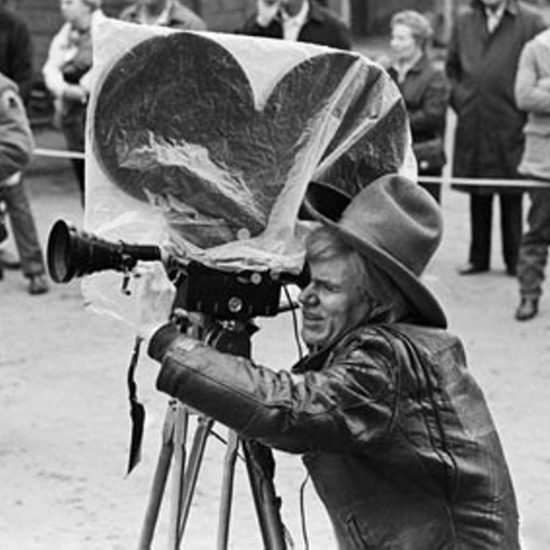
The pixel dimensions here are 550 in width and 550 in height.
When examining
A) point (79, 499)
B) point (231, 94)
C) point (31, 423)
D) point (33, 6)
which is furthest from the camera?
point (33, 6)

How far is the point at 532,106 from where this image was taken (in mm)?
9883

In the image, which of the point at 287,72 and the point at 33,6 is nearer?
the point at 287,72

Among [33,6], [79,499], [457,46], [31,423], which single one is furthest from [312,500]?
[33,6]

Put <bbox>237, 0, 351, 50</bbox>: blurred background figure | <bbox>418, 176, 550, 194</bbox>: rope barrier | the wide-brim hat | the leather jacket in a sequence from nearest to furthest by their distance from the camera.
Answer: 1. the leather jacket
2. the wide-brim hat
3. <bbox>418, 176, 550, 194</bbox>: rope barrier
4. <bbox>237, 0, 351, 50</bbox>: blurred background figure

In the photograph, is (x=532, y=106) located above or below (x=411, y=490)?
below

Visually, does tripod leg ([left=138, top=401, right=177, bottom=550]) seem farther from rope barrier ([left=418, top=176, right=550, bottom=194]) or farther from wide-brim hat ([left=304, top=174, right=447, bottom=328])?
rope barrier ([left=418, top=176, right=550, bottom=194])

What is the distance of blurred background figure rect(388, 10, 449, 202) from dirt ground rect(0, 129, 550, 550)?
2.39ft

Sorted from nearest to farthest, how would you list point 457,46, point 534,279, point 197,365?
point 197,365 → point 534,279 → point 457,46

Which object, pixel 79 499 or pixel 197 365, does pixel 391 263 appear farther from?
pixel 79 499

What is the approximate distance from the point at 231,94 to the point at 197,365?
1.05 meters

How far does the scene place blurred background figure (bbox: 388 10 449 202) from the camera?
10453mm

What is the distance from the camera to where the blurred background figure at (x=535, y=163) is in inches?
388

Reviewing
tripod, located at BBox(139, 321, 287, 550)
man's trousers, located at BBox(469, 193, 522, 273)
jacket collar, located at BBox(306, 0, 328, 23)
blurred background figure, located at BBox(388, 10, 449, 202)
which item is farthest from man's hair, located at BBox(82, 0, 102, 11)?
tripod, located at BBox(139, 321, 287, 550)

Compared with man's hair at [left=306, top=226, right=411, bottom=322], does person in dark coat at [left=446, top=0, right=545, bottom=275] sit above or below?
below
